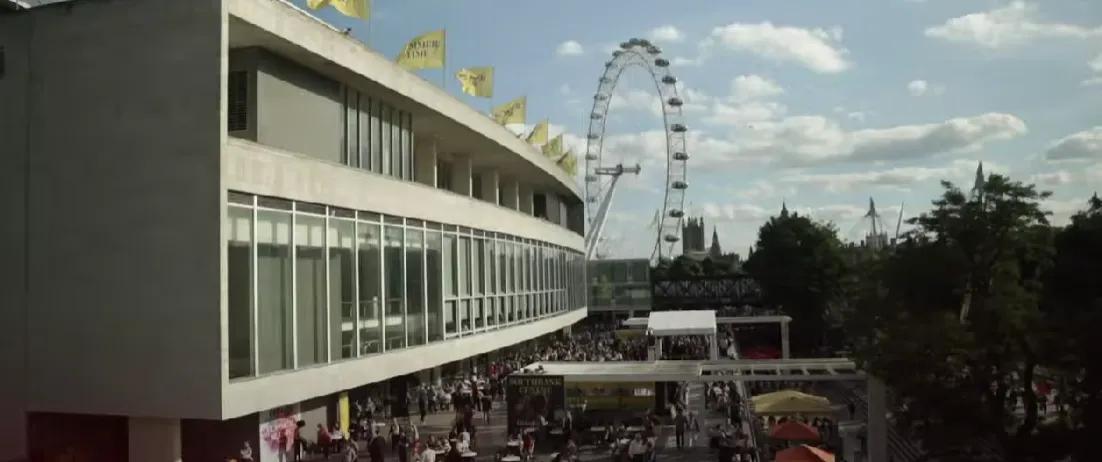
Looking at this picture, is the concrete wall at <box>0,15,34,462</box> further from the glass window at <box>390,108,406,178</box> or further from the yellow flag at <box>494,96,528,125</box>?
the yellow flag at <box>494,96,528,125</box>

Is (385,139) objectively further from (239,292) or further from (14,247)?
(14,247)

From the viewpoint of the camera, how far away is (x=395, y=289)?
28.9 meters

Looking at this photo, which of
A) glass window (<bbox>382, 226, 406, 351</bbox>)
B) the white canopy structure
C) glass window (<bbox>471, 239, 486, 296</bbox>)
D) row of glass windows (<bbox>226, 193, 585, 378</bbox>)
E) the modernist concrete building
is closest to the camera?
the modernist concrete building

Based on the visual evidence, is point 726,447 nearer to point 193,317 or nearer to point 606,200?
point 193,317

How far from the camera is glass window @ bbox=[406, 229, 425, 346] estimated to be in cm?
3011

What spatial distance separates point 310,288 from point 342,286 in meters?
1.74

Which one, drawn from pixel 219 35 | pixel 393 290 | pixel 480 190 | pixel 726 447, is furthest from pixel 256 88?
pixel 480 190

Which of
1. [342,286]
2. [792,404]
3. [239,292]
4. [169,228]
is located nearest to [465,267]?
[342,286]

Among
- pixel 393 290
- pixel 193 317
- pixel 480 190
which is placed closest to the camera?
pixel 193 317

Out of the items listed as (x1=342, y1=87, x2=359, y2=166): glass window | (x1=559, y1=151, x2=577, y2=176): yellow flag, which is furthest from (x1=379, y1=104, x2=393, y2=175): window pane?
(x1=559, y1=151, x2=577, y2=176): yellow flag

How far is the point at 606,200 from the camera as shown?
11556 centimetres

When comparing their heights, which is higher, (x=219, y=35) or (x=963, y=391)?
(x=219, y=35)

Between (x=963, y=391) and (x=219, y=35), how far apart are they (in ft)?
64.4

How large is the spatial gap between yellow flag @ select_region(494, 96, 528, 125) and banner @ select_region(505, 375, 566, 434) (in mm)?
21807
